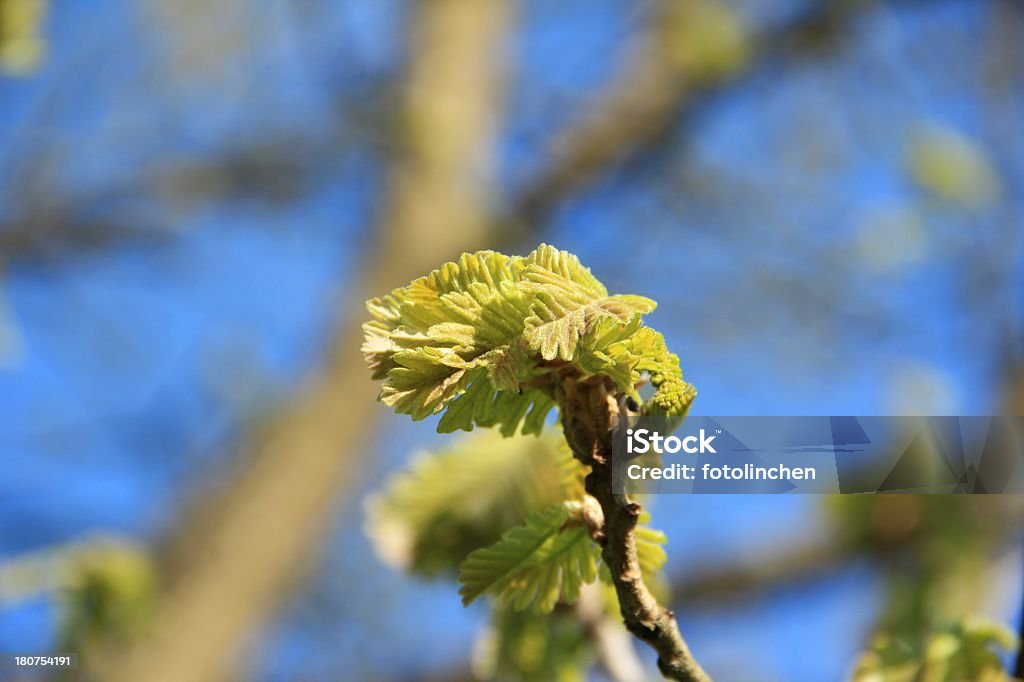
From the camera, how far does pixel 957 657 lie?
2.04 ft

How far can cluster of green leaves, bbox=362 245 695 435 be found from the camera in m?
0.44

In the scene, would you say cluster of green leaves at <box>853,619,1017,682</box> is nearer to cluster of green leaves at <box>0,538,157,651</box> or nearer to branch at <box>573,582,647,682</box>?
branch at <box>573,582,647,682</box>

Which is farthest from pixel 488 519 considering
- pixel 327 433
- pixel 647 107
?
pixel 647 107

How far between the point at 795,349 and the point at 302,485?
7.26 ft

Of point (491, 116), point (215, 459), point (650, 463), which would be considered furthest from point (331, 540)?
point (650, 463)

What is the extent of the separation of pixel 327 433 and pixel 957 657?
2.64m

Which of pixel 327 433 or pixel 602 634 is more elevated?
pixel 327 433

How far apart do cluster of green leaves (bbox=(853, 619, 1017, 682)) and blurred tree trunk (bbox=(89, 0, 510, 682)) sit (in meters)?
2.19

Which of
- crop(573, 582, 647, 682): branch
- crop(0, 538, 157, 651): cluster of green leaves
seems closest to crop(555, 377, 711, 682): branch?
crop(573, 582, 647, 682): branch

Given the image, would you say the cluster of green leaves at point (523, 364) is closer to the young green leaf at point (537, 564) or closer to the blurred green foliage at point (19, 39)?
the young green leaf at point (537, 564)

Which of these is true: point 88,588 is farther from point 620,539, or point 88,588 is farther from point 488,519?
point 620,539

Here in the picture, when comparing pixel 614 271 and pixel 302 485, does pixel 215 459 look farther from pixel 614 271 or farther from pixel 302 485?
pixel 614 271

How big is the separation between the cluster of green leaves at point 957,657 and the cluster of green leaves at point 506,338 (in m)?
0.29

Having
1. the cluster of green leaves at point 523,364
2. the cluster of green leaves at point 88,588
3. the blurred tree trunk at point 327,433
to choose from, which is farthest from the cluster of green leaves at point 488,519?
the blurred tree trunk at point 327,433
